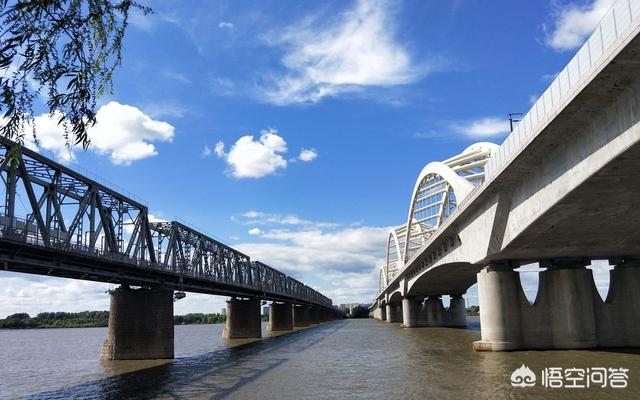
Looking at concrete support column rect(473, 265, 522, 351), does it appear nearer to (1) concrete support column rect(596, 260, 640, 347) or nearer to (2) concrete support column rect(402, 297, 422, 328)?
(1) concrete support column rect(596, 260, 640, 347)

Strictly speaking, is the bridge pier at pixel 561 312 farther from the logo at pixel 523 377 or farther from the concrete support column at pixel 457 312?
the concrete support column at pixel 457 312

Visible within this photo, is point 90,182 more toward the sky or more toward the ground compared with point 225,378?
more toward the sky

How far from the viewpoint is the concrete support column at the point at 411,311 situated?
11200 centimetres

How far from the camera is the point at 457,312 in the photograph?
111 metres

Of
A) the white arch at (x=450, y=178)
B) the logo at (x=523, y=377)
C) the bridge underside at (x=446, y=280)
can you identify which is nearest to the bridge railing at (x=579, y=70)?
the logo at (x=523, y=377)

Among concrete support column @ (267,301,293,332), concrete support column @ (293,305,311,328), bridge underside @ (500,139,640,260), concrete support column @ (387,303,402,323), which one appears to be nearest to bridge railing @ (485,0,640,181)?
bridge underside @ (500,139,640,260)

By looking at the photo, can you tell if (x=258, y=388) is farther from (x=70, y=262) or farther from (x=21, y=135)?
(x=21, y=135)

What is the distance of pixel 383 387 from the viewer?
27.7m

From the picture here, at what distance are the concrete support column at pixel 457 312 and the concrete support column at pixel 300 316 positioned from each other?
2391 inches

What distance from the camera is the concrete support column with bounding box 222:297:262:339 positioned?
89500 millimetres

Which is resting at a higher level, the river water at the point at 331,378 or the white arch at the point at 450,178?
the white arch at the point at 450,178

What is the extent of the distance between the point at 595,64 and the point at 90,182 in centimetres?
3896

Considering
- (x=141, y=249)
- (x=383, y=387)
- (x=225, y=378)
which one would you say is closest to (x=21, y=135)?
(x=383, y=387)

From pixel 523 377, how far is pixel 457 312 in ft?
285
